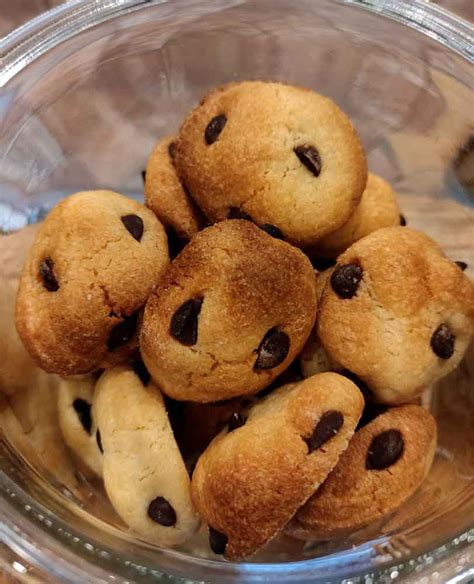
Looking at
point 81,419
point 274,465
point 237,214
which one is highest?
point 237,214

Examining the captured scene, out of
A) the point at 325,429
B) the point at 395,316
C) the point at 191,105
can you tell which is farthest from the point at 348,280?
the point at 191,105

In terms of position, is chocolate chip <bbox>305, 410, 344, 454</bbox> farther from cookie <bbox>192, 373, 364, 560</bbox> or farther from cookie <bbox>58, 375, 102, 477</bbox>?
cookie <bbox>58, 375, 102, 477</bbox>

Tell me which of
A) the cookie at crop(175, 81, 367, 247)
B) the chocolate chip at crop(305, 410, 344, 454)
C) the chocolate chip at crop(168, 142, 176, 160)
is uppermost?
the cookie at crop(175, 81, 367, 247)

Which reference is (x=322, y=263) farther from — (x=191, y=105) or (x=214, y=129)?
(x=191, y=105)

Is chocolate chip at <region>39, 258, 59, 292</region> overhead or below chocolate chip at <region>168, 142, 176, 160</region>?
below

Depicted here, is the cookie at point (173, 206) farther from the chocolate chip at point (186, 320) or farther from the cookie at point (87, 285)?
the chocolate chip at point (186, 320)

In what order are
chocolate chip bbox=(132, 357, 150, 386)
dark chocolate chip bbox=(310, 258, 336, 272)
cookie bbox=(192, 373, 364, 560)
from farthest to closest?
1. dark chocolate chip bbox=(310, 258, 336, 272)
2. chocolate chip bbox=(132, 357, 150, 386)
3. cookie bbox=(192, 373, 364, 560)

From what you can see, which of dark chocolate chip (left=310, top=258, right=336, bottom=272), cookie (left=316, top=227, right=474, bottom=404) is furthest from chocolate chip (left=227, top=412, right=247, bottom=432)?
dark chocolate chip (left=310, top=258, right=336, bottom=272)
